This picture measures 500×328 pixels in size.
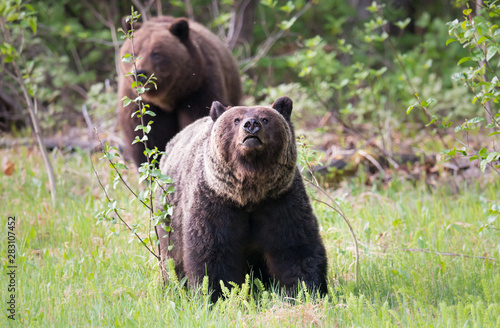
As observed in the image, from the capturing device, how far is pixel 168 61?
23.4ft

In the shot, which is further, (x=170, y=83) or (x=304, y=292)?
(x=170, y=83)

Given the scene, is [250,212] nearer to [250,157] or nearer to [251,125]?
[250,157]

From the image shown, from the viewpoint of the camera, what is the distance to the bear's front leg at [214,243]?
13.7 ft

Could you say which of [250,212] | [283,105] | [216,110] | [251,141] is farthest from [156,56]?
[251,141]

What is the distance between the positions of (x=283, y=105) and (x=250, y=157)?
24.9 inches

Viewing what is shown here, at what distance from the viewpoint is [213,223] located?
13.7 ft

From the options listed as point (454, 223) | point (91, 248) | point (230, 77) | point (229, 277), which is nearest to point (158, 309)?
point (229, 277)

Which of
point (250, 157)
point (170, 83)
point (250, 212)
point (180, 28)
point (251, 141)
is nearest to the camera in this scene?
point (251, 141)

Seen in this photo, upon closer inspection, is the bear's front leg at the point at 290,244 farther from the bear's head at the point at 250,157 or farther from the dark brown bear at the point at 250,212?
the bear's head at the point at 250,157

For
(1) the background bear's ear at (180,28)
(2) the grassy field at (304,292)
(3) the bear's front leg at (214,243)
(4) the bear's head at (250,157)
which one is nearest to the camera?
(2) the grassy field at (304,292)

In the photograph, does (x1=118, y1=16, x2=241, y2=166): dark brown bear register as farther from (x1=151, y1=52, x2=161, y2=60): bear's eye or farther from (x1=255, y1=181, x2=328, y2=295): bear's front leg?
A: (x1=255, y1=181, x2=328, y2=295): bear's front leg

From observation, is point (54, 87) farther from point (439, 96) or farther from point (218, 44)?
point (439, 96)

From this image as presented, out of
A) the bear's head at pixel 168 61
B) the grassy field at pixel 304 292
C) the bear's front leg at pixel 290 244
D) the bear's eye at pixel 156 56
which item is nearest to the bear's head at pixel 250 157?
the bear's front leg at pixel 290 244

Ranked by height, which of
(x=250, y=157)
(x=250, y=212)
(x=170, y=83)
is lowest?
(x=250, y=212)
